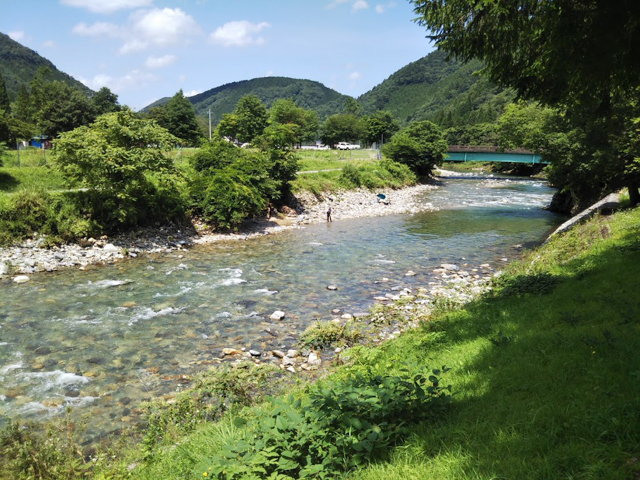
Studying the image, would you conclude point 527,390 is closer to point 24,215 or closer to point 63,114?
point 24,215

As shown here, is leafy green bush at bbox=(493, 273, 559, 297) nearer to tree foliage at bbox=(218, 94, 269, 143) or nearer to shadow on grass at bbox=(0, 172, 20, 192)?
shadow on grass at bbox=(0, 172, 20, 192)

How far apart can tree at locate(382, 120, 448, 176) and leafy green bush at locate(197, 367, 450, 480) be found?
202 feet

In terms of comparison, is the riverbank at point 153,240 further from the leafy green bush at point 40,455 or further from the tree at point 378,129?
the tree at point 378,129

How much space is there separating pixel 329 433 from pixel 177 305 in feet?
36.8

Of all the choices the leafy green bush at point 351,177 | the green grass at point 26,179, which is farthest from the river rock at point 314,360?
the leafy green bush at point 351,177

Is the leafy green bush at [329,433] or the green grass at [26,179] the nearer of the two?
the leafy green bush at [329,433]

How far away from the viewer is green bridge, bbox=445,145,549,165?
72500 mm

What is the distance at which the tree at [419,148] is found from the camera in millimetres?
63500

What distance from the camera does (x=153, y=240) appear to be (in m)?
23.9

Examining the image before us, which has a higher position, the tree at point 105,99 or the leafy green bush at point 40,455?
the tree at point 105,99

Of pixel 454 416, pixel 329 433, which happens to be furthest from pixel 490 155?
pixel 329 433

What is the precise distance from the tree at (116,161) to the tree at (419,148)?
4583cm

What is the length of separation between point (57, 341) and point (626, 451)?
13011 millimetres

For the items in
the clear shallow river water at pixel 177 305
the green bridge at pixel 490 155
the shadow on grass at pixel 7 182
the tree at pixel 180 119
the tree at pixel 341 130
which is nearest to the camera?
the clear shallow river water at pixel 177 305
